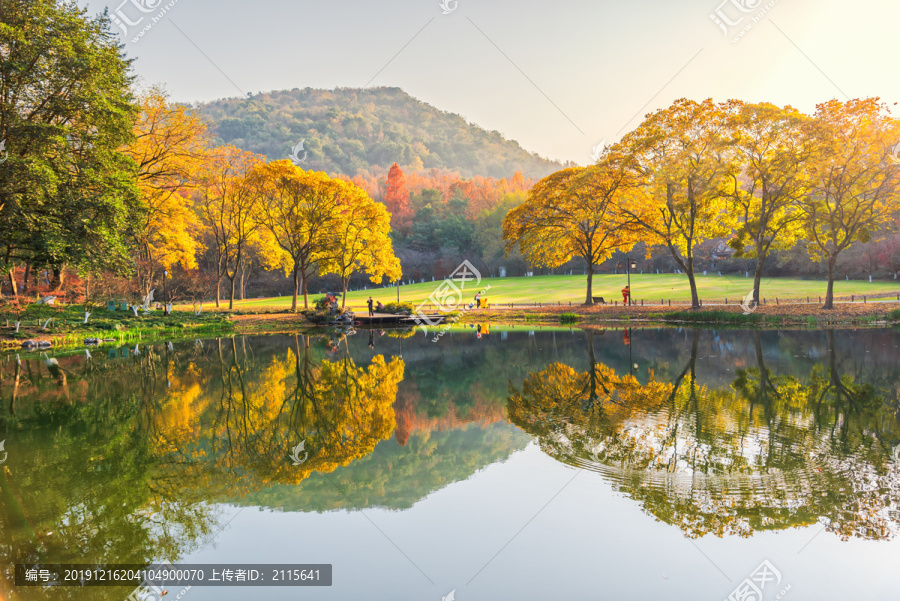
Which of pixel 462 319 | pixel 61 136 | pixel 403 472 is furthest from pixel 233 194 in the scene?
pixel 403 472

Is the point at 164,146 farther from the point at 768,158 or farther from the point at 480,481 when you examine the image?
the point at 768,158

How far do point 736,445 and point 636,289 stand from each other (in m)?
48.4

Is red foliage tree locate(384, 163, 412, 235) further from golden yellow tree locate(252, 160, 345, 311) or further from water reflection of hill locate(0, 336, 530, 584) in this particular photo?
water reflection of hill locate(0, 336, 530, 584)

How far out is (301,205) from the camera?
46688 millimetres

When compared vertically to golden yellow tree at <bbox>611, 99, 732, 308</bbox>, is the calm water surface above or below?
below

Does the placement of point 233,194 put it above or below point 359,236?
above

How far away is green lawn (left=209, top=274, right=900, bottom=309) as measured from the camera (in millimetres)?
46875

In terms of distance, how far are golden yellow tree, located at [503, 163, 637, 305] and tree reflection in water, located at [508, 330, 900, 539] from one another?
79.2 feet

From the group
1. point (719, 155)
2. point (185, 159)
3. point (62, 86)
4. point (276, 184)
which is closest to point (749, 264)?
point (719, 155)

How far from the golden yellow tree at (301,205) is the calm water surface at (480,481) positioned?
25945 mm

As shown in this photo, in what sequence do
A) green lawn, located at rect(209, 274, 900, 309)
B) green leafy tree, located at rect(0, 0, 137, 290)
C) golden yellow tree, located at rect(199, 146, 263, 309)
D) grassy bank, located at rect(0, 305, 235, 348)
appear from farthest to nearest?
green lawn, located at rect(209, 274, 900, 309)
golden yellow tree, located at rect(199, 146, 263, 309)
grassy bank, located at rect(0, 305, 235, 348)
green leafy tree, located at rect(0, 0, 137, 290)

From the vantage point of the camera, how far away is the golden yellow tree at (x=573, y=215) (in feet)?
122

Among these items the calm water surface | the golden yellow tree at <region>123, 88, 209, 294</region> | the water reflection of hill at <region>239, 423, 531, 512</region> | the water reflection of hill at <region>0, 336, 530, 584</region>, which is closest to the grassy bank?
the golden yellow tree at <region>123, 88, 209, 294</region>

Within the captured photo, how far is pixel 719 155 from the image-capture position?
32.0m
